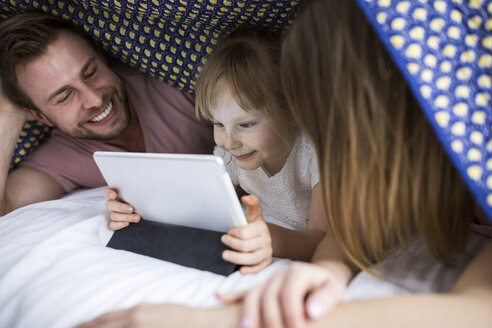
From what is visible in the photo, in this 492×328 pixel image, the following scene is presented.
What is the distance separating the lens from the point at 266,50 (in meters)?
0.86

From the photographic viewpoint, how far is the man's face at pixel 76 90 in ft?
3.60

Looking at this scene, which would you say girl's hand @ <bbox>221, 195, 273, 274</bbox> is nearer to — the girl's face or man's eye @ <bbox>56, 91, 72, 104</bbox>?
the girl's face

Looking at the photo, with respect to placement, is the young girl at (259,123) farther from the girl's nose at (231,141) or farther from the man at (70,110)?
the man at (70,110)

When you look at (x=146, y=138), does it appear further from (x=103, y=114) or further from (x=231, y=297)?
(x=231, y=297)

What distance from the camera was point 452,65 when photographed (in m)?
0.46

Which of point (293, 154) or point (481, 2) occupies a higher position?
point (481, 2)

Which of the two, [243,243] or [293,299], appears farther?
[243,243]

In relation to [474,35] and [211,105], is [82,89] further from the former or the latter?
[474,35]

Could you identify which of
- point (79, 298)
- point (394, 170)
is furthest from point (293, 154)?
point (79, 298)

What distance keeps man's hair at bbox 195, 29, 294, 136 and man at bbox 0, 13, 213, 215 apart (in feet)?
1.28

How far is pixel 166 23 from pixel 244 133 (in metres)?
0.39

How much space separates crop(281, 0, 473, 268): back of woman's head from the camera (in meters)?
0.47

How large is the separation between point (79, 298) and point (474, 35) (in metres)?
0.66

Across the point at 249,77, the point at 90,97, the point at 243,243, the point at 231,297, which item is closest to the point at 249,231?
the point at 243,243
